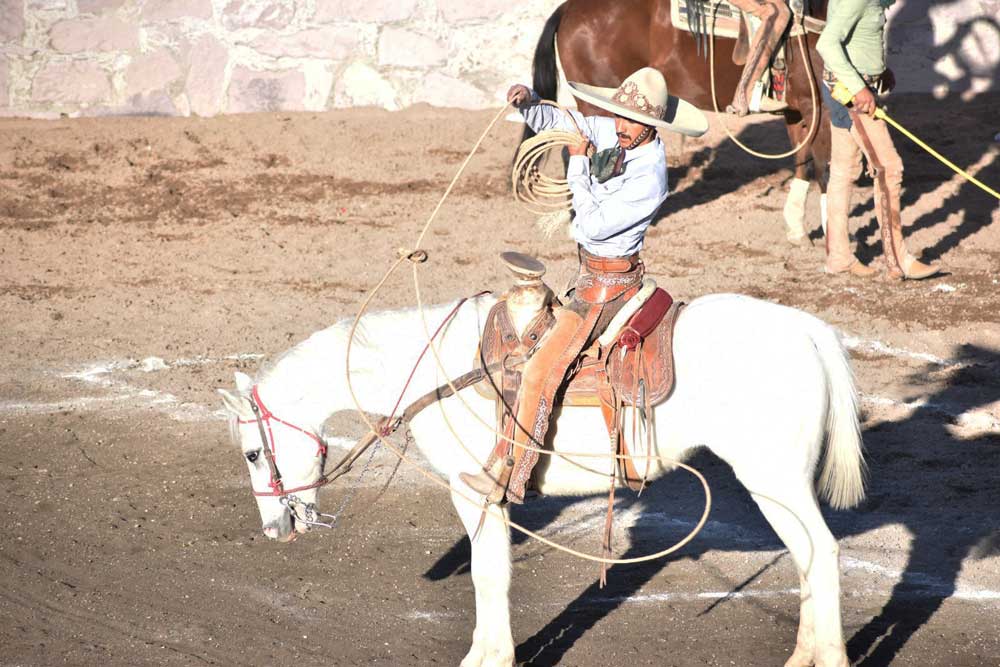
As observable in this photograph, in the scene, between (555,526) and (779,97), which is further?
(779,97)

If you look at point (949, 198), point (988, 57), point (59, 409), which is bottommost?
point (59, 409)

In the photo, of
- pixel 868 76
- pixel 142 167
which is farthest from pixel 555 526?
pixel 142 167

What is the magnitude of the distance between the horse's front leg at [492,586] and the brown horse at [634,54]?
253 inches

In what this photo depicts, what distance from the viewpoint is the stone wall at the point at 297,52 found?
43.6 feet

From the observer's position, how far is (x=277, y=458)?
17.5ft

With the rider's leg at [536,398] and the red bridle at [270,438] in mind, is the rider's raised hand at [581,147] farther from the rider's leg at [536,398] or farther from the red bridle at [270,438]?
the red bridle at [270,438]

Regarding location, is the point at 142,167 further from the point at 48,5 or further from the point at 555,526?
the point at 555,526

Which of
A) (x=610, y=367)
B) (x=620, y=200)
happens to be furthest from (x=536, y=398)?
(x=620, y=200)

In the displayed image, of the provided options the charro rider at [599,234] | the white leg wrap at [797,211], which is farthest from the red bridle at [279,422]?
the white leg wrap at [797,211]

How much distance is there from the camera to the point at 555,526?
6.62 m

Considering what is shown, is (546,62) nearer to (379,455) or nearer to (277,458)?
(379,455)

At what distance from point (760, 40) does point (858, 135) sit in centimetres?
132

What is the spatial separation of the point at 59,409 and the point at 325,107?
20.7ft

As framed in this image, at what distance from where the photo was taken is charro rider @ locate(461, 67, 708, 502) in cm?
497
